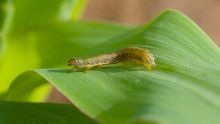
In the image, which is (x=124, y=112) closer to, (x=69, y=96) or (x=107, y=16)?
(x=69, y=96)

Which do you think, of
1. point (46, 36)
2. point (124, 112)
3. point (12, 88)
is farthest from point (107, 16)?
point (124, 112)

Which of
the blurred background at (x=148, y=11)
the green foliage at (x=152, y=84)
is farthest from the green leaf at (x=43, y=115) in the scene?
the blurred background at (x=148, y=11)

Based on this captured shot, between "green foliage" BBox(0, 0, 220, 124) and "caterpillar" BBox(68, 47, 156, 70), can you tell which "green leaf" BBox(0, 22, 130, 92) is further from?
"caterpillar" BBox(68, 47, 156, 70)

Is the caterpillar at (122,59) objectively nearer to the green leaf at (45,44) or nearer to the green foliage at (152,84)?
the green foliage at (152,84)

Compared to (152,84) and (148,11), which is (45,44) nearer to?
(152,84)

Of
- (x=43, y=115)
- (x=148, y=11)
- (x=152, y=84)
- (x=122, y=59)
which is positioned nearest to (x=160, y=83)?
(x=152, y=84)
